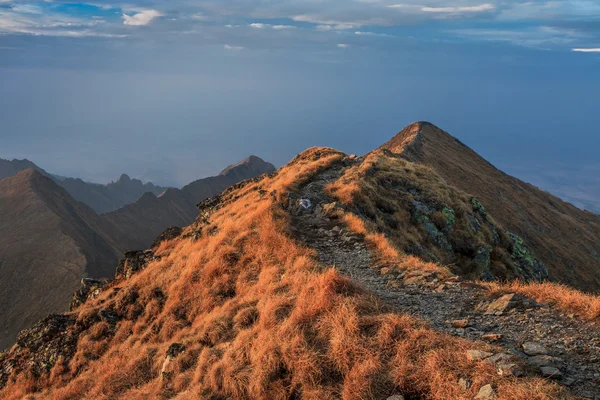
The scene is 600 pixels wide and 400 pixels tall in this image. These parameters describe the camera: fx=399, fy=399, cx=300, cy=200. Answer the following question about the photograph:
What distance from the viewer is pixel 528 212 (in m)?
48.7

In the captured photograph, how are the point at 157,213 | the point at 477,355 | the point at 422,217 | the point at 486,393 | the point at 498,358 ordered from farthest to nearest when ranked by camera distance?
the point at 157,213, the point at 422,217, the point at 477,355, the point at 498,358, the point at 486,393

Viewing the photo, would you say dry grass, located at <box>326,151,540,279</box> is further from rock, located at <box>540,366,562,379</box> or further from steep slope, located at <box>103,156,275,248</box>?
steep slope, located at <box>103,156,275,248</box>

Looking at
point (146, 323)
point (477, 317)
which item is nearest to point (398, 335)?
point (477, 317)

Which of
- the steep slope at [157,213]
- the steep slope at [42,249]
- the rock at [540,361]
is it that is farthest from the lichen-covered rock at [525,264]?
the steep slope at [157,213]

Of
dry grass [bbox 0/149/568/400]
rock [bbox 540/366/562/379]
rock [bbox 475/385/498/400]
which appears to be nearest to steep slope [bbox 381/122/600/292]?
dry grass [bbox 0/149/568/400]

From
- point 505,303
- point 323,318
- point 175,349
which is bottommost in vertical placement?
point 175,349

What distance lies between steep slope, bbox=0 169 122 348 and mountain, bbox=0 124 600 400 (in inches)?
2737

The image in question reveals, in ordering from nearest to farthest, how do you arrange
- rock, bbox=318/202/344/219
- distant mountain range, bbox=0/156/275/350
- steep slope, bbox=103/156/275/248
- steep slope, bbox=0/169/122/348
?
rock, bbox=318/202/344/219 < steep slope, bbox=0/169/122/348 < distant mountain range, bbox=0/156/275/350 < steep slope, bbox=103/156/275/248

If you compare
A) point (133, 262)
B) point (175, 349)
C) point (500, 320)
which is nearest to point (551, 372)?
point (500, 320)

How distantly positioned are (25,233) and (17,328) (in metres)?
50.0

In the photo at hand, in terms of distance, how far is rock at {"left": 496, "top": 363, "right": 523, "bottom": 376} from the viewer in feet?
19.6

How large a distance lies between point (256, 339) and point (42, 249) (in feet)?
384

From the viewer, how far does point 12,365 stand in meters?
16.2

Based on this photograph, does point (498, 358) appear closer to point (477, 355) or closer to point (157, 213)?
point (477, 355)
